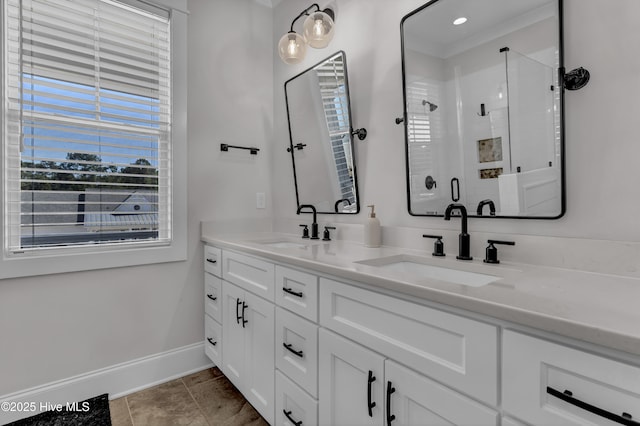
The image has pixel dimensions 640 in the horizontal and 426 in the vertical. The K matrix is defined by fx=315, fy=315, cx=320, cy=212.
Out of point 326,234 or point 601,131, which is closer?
point 601,131

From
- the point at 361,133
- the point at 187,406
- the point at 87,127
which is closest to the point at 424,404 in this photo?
the point at 361,133

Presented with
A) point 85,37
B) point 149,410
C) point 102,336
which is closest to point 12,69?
point 85,37

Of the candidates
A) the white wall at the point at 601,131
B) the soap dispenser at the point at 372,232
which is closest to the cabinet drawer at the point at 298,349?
the soap dispenser at the point at 372,232

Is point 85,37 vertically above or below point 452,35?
above

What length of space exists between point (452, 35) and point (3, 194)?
2212mm

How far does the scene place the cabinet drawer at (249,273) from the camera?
1.44m

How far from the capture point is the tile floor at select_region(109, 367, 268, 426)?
1.62 metres

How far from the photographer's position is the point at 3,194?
153cm

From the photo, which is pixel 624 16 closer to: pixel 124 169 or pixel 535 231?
pixel 535 231

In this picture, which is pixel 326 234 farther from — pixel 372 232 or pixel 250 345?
pixel 250 345

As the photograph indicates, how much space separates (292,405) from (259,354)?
30cm

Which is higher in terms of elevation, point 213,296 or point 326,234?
point 326,234

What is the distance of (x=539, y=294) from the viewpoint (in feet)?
2.46

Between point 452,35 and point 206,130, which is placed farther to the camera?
point 206,130
